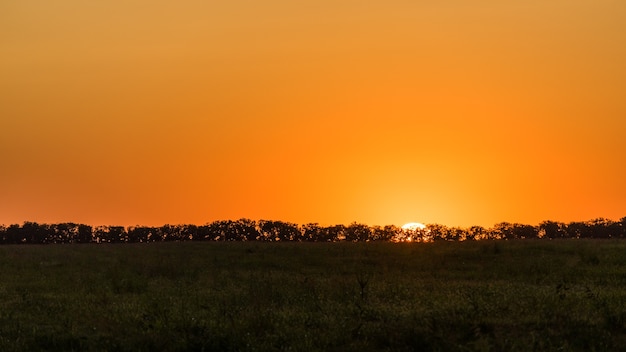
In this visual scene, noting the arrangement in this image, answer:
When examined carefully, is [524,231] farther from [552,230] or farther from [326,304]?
[326,304]

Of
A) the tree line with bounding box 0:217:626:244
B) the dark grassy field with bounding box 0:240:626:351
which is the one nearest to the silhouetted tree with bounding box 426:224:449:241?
the tree line with bounding box 0:217:626:244

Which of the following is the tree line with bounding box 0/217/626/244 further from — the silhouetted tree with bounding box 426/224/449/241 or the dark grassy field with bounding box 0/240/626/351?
the dark grassy field with bounding box 0/240/626/351

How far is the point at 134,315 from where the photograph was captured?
66.2 feet


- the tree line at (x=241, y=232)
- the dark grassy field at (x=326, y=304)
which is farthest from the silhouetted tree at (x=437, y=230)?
the dark grassy field at (x=326, y=304)

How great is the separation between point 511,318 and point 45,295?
655 inches

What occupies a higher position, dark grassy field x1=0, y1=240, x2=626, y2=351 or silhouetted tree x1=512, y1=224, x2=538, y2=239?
silhouetted tree x1=512, y1=224, x2=538, y2=239

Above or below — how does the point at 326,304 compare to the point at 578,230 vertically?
below

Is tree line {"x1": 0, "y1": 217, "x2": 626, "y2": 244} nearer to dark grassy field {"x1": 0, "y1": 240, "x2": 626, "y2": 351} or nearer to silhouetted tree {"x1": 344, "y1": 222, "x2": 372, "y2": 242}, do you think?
silhouetted tree {"x1": 344, "y1": 222, "x2": 372, "y2": 242}

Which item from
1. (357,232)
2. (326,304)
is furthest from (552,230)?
(326,304)

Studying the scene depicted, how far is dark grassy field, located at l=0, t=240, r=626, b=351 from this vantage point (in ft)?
56.2

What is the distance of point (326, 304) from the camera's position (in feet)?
68.4

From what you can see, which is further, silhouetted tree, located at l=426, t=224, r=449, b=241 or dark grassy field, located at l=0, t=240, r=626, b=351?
silhouetted tree, located at l=426, t=224, r=449, b=241

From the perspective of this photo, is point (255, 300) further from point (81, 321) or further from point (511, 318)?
point (511, 318)

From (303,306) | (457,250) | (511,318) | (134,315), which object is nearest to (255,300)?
(303,306)
